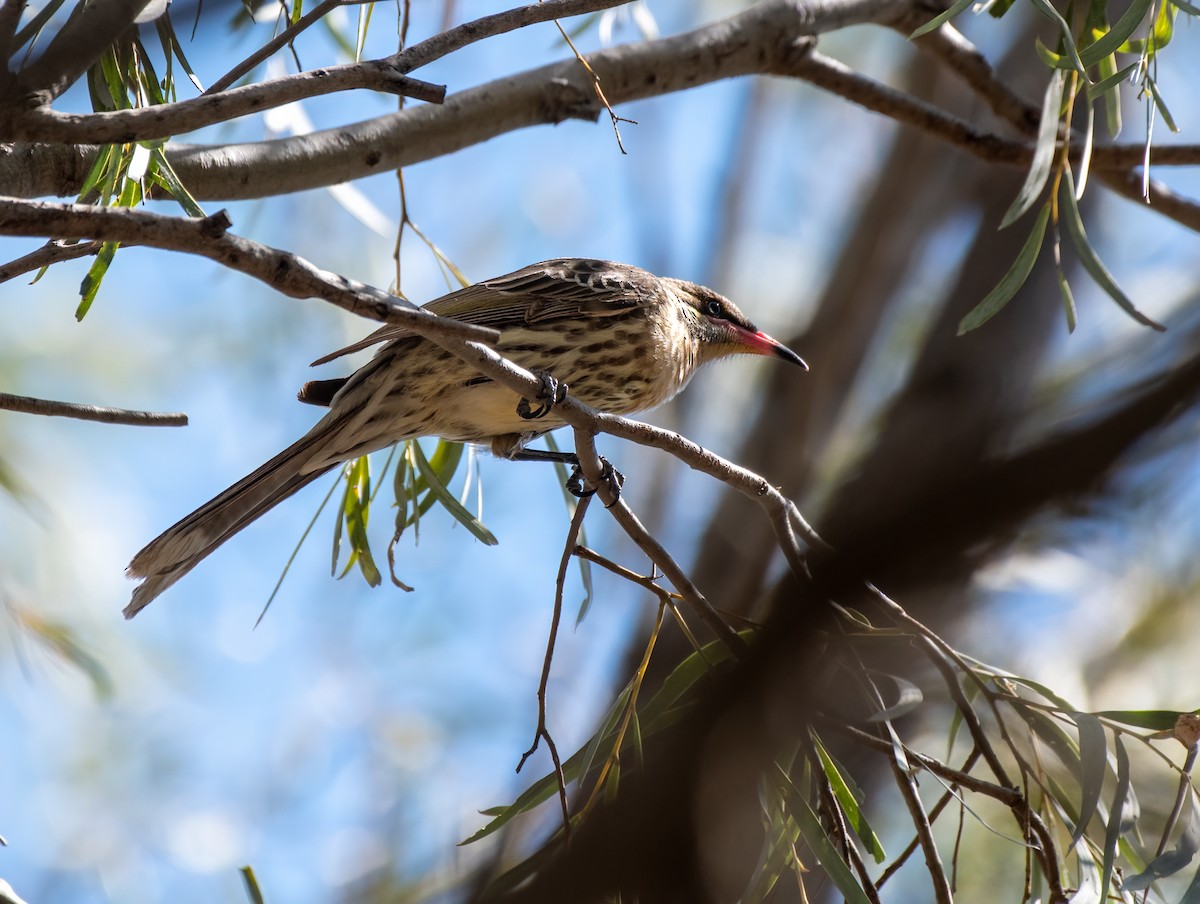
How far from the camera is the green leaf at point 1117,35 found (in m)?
2.22

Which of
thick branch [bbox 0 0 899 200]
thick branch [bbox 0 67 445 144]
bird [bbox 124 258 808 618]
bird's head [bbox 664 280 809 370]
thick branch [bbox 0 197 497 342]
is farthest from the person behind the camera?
bird's head [bbox 664 280 809 370]

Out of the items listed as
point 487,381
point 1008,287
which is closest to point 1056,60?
point 1008,287

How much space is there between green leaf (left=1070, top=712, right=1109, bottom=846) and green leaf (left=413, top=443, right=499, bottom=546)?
128cm

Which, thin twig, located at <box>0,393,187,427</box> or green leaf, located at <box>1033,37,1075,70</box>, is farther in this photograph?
green leaf, located at <box>1033,37,1075,70</box>

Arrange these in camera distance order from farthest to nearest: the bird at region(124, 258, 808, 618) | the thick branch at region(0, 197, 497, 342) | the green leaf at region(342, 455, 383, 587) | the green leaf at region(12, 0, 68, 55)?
1. the green leaf at region(342, 455, 383, 587)
2. the bird at region(124, 258, 808, 618)
3. the green leaf at region(12, 0, 68, 55)
4. the thick branch at region(0, 197, 497, 342)

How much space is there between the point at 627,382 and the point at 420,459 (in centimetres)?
71

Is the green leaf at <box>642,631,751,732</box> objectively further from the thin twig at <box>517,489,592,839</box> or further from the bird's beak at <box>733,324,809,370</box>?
the bird's beak at <box>733,324,809,370</box>

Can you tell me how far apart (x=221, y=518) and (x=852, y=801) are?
159cm

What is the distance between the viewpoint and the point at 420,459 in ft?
10.4

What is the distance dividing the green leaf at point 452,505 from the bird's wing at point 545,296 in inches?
17.4

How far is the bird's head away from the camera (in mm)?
4189

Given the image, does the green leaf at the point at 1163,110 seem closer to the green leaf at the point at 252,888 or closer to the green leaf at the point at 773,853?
the green leaf at the point at 773,853

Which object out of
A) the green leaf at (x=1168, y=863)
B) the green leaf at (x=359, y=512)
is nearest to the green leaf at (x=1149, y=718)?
the green leaf at (x=1168, y=863)

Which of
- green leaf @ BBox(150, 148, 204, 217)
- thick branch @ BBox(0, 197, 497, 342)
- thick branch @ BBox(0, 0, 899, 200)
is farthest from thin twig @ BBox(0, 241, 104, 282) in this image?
thick branch @ BBox(0, 197, 497, 342)
